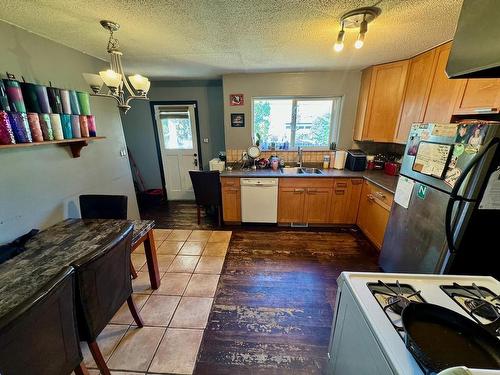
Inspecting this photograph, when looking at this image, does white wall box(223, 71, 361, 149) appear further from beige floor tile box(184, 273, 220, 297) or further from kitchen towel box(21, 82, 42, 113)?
beige floor tile box(184, 273, 220, 297)

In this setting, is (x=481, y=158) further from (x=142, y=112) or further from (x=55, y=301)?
(x=142, y=112)

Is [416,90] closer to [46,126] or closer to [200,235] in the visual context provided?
[200,235]

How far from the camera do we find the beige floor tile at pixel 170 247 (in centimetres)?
264

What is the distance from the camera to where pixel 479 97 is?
5.36ft

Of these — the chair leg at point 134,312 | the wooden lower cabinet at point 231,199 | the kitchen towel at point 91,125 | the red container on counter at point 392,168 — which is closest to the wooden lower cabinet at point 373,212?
the red container on counter at point 392,168

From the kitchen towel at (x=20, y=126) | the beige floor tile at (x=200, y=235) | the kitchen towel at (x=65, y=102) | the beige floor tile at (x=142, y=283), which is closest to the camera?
the kitchen towel at (x=20, y=126)

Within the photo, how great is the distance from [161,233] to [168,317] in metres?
1.55

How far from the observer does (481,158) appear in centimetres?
121

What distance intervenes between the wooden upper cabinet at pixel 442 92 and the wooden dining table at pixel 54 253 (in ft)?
9.28

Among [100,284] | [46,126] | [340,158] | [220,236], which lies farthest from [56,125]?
[340,158]

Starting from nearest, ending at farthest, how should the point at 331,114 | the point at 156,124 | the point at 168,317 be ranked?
the point at 168,317
the point at 331,114
the point at 156,124

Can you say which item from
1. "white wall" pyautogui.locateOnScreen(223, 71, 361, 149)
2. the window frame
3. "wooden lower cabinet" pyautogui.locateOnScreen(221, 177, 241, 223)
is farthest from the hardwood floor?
"white wall" pyautogui.locateOnScreen(223, 71, 361, 149)

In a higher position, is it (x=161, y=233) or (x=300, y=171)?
(x=300, y=171)

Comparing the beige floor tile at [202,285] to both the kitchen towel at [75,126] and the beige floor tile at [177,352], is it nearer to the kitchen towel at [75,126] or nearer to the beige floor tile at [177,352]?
the beige floor tile at [177,352]
